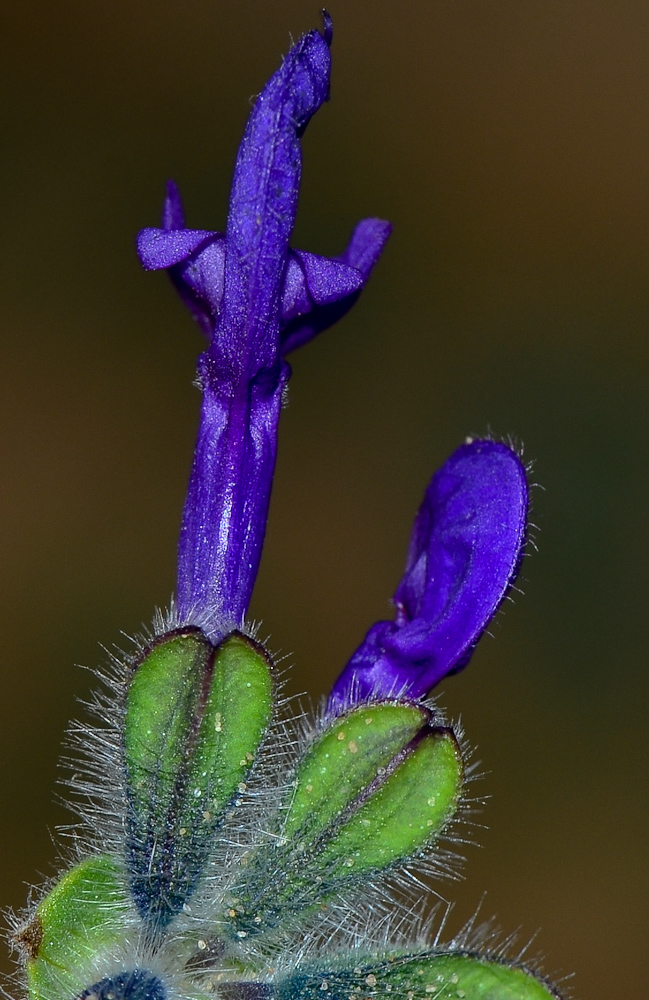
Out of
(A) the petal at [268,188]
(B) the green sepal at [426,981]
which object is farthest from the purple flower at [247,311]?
(B) the green sepal at [426,981]

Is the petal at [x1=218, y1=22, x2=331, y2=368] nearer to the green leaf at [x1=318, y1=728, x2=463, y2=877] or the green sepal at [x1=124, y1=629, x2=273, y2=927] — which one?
the green sepal at [x1=124, y1=629, x2=273, y2=927]

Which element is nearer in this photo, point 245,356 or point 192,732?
point 192,732

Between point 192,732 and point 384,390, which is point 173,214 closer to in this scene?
point 192,732

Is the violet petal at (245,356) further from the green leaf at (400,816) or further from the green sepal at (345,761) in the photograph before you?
the green leaf at (400,816)

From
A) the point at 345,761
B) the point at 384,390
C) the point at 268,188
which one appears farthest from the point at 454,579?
the point at 384,390

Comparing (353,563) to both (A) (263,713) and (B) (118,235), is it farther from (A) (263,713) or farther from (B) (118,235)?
(A) (263,713)

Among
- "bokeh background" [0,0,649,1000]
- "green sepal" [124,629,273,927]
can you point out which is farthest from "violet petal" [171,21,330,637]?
"bokeh background" [0,0,649,1000]

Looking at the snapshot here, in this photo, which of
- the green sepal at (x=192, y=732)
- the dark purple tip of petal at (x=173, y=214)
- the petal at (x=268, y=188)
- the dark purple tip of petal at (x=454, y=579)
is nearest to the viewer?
the green sepal at (x=192, y=732)
